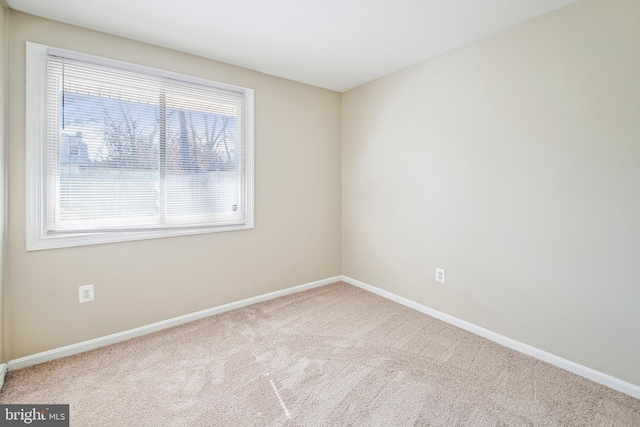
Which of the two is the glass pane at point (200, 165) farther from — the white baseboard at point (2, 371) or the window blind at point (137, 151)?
the white baseboard at point (2, 371)

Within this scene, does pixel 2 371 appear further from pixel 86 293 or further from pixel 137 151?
pixel 137 151

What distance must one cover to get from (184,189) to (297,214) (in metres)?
1.22

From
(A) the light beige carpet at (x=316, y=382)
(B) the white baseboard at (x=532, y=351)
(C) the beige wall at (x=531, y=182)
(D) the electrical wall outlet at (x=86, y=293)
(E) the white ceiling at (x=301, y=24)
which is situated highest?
(E) the white ceiling at (x=301, y=24)

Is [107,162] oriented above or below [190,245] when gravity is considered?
above

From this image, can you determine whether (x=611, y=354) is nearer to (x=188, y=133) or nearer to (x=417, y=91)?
(x=417, y=91)

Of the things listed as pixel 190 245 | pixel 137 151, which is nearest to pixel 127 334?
pixel 190 245

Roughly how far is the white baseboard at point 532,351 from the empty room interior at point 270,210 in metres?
0.01

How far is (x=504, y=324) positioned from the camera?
2285 millimetres

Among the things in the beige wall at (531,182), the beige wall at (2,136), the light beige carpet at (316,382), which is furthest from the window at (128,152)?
the beige wall at (531,182)

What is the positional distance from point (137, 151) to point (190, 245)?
89 centimetres

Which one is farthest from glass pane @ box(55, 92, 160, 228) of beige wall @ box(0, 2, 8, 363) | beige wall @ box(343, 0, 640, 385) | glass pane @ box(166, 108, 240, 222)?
beige wall @ box(343, 0, 640, 385)

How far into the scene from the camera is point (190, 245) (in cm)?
265

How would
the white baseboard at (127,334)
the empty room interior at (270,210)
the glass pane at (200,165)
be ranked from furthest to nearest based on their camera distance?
the glass pane at (200,165) → the white baseboard at (127,334) → the empty room interior at (270,210)

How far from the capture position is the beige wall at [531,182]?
1755mm
